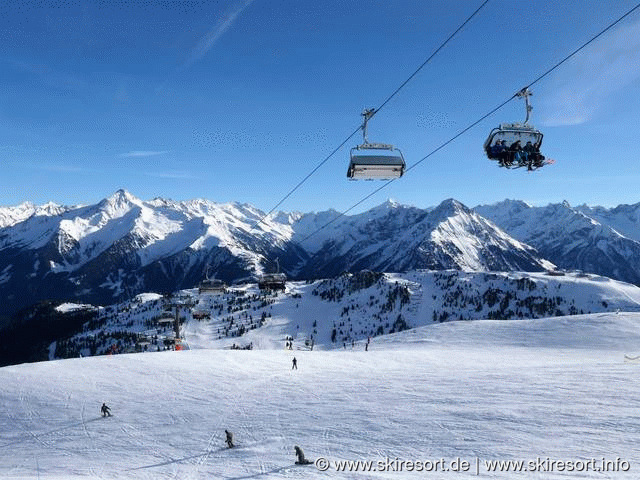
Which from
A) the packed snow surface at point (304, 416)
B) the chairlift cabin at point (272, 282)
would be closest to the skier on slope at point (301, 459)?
the packed snow surface at point (304, 416)

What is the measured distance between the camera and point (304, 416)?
32.8 meters

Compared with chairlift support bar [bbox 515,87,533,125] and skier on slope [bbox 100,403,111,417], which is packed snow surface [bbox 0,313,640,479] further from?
chairlift support bar [bbox 515,87,533,125]

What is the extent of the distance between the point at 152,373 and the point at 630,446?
3897 cm

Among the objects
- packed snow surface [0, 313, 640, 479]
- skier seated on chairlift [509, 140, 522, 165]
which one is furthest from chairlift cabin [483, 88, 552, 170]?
packed snow surface [0, 313, 640, 479]

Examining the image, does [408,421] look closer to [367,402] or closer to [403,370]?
[367,402]

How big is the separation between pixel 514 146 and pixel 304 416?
21645mm

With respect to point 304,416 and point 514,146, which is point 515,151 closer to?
point 514,146

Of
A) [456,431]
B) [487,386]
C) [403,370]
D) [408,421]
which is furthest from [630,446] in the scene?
[403,370]

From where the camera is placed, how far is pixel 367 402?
35.1 meters

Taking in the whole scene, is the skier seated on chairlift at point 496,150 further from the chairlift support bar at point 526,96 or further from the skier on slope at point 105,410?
the skier on slope at point 105,410

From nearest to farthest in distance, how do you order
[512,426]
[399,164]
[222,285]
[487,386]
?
[399,164], [512,426], [487,386], [222,285]

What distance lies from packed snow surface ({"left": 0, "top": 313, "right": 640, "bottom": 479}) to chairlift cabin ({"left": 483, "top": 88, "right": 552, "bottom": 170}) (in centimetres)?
1258

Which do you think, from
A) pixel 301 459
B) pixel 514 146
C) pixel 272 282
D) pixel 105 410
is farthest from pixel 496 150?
pixel 272 282

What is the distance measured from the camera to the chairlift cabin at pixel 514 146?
19.1m
